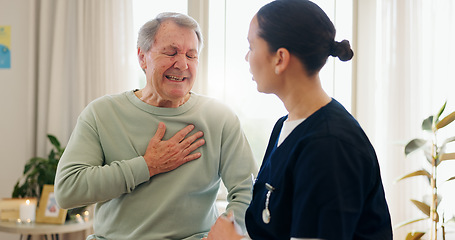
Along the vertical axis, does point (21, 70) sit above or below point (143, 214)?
above

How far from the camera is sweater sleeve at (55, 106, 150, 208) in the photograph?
5.32 feet

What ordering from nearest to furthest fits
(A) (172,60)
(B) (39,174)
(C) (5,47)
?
(A) (172,60)
(B) (39,174)
(C) (5,47)

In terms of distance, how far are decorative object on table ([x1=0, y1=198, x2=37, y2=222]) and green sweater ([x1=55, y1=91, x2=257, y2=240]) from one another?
1405 millimetres

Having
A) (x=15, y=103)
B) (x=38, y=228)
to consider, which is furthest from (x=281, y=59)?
(x=15, y=103)

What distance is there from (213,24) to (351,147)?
2556 mm

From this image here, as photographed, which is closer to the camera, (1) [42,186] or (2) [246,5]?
(1) [42,186]

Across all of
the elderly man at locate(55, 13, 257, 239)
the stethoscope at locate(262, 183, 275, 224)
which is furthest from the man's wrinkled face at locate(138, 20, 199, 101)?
the stethoscope at locate(262, 183, 275, 224)

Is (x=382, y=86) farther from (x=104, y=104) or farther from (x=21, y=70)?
(x=21, y=70)

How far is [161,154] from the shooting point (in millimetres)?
1699

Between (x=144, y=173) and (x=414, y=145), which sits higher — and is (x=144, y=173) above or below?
above

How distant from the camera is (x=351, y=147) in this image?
107 cm

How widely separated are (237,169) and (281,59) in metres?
0.66

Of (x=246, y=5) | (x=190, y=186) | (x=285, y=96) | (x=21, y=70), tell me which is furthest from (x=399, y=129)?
(x=21, y=70)

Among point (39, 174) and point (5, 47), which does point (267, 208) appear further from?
point (5, 47)
